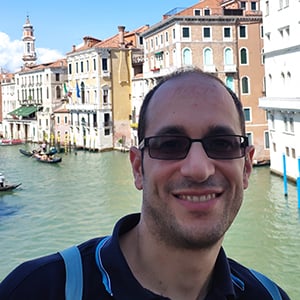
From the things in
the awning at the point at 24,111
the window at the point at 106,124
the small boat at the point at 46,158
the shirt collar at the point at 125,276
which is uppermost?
the awning at the point at 24,111

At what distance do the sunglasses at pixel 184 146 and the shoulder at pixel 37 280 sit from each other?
22 cm

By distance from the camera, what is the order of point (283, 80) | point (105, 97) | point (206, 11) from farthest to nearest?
point (105, 97) < point (206, 11) < point (283, 80)

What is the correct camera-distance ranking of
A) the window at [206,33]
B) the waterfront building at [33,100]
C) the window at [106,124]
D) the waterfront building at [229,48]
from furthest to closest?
the waterfront building at [33,100] < the window at [106,124] < the window at [206,33] < the waterfront building at [229,48]

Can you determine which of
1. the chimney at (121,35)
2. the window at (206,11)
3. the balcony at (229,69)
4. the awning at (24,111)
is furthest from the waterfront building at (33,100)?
the balcony at (229,69)

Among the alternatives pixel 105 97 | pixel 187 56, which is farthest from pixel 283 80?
pixel 105 97

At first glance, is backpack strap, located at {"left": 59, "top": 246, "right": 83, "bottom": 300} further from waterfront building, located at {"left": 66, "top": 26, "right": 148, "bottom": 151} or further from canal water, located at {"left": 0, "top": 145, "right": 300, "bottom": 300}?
waterfront building, located at {"left": 66, "top": 26, "right": 148, "bottom": 151}

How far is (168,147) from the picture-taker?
89 centimetres

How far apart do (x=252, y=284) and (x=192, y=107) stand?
335 millimetres

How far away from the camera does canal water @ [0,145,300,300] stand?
6598mm

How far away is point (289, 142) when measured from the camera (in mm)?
11789

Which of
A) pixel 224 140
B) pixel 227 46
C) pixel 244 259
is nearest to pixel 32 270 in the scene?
pixel 224 140

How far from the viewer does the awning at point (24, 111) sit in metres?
28.2

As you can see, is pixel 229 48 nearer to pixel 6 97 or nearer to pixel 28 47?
pixel 6 97

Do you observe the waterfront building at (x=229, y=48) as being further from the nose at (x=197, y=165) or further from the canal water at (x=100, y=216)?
the nose at (x=197, y=165)
